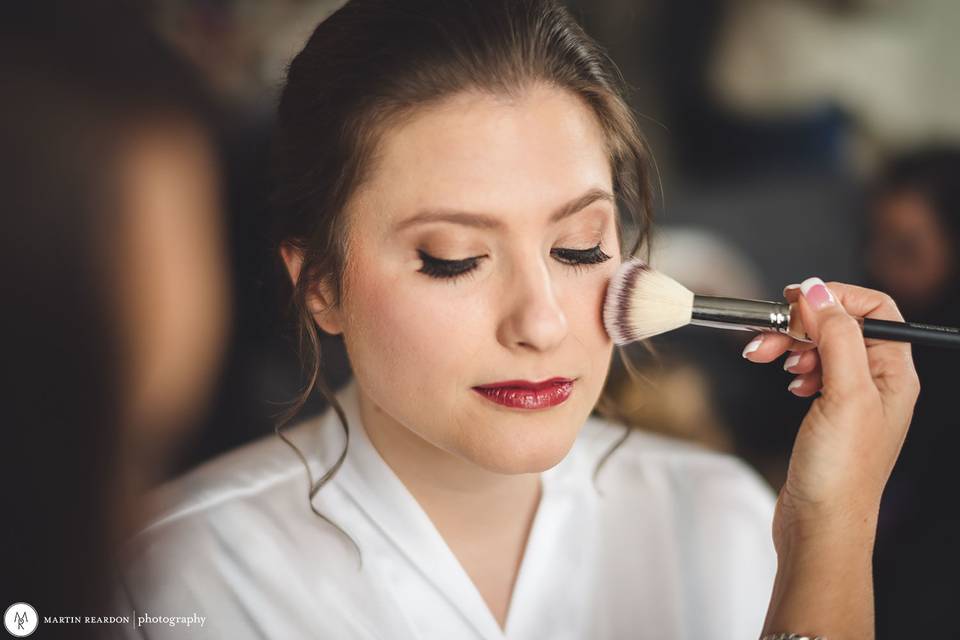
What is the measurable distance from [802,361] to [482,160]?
0.34 m

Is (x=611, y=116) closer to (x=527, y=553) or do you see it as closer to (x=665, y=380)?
(x=527, y=553)

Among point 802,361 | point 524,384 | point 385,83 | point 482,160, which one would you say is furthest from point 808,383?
point 385,83

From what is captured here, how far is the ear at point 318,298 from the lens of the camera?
84 centimetres

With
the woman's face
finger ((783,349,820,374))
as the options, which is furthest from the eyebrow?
finger ((783,349,820,374))

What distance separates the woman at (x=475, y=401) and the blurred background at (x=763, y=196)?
0.49ft

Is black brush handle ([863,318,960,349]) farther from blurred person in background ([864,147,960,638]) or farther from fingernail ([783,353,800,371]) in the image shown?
blurred person in background ([864,147,960,638])

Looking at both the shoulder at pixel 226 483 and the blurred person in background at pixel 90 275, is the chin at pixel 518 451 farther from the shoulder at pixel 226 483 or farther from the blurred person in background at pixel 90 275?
the blurred person in background at pixel 90 275

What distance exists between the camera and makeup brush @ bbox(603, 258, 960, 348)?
28.1 inches

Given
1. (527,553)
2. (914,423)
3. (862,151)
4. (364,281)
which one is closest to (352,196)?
(364,281)

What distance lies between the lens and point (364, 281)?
0.77m

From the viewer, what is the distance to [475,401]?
757 mm

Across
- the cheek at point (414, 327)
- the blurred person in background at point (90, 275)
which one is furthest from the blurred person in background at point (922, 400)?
the blurred person in background at point (90, 275)

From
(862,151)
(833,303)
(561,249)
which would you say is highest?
(862,151)

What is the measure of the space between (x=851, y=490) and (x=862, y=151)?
248 centimetres
